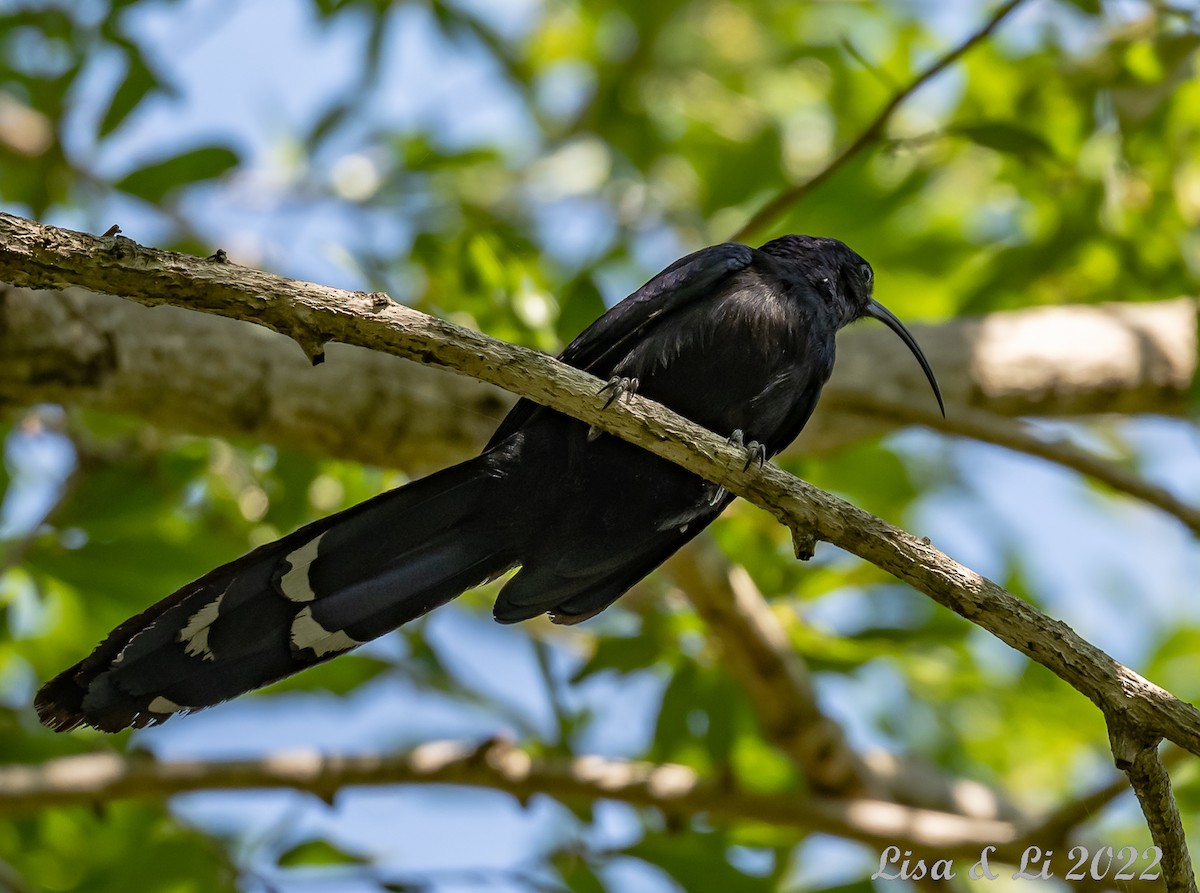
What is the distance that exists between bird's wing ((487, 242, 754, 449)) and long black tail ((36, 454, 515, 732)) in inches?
12.4

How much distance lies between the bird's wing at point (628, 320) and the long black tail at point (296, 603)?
32cm

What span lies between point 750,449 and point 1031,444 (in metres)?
1.62

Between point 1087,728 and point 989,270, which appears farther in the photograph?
point 989,270

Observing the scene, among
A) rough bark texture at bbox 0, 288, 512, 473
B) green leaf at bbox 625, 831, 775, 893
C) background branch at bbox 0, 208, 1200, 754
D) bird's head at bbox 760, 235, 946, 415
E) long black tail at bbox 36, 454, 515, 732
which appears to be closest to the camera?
background branch at bbox 0, 208, 1200, 754

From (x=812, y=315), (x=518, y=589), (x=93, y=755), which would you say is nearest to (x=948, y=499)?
(x=812, y=315)

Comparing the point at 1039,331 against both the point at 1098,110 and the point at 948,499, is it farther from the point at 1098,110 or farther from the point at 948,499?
the point at 948,499

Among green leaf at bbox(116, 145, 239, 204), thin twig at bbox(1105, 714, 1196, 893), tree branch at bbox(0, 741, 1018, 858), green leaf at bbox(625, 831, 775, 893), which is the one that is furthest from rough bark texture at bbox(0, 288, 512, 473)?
thin twig at bbox(1105, 714, 1196, 893)

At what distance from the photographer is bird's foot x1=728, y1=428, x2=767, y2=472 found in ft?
8.99

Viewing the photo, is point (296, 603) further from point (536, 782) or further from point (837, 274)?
point (837, 274)

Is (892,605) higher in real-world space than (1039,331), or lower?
lower

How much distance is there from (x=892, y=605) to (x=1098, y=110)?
Result: 2113mm

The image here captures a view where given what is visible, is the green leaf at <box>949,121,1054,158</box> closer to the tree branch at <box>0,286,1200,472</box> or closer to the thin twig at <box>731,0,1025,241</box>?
the thin twig at <box>731,0,1025,241</box>

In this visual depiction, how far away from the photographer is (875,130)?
4340 millimetres

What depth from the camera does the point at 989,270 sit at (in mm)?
5223
